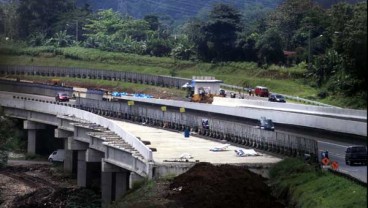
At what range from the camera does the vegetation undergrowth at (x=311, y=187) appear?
30.4m

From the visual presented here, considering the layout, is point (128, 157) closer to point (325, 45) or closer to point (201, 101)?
point (201, 101)

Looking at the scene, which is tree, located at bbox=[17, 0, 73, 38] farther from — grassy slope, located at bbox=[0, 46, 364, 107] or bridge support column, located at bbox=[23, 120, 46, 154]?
bridge support column, located at bbox=[23, 120, 46, 154]

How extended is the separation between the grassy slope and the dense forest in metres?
1.62

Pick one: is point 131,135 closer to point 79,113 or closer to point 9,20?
point 79,113

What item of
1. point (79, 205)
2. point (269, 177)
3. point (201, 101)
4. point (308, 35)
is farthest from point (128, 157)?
point (308, 35)

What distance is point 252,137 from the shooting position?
161 feet

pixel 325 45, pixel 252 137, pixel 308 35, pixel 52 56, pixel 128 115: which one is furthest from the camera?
pixel 52 56

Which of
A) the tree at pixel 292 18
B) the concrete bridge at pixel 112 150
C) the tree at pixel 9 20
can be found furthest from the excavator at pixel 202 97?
the tree at pixel 9 20

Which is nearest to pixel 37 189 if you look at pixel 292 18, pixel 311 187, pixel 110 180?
pixel 110 180

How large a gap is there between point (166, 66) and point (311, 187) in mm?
78928

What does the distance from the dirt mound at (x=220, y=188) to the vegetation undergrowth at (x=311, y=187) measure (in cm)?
66

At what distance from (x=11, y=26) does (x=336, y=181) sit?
10309cm

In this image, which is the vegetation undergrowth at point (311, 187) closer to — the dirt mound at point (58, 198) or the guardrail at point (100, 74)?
the dirt mound at point (58, 198)

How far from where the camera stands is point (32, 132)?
235 ft
